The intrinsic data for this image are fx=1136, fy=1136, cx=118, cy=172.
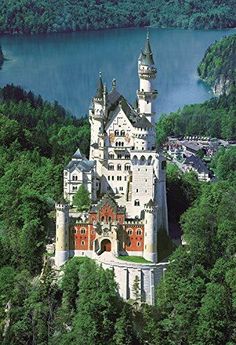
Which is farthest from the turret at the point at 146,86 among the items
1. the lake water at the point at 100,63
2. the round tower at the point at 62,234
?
the lake water at the point at 100,63

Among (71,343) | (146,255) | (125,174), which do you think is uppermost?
(125,174)

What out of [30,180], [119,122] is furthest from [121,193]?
[30,180]

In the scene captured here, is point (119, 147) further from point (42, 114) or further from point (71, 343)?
point (42, 114)

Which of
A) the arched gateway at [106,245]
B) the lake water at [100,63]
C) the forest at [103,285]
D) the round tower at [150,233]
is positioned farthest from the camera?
the lake water at [100,63]

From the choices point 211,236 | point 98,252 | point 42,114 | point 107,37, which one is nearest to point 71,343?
point 98,252

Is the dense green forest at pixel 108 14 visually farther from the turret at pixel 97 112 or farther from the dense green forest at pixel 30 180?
the turret at pixel 97 112

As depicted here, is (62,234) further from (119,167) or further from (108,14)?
(108,14)
